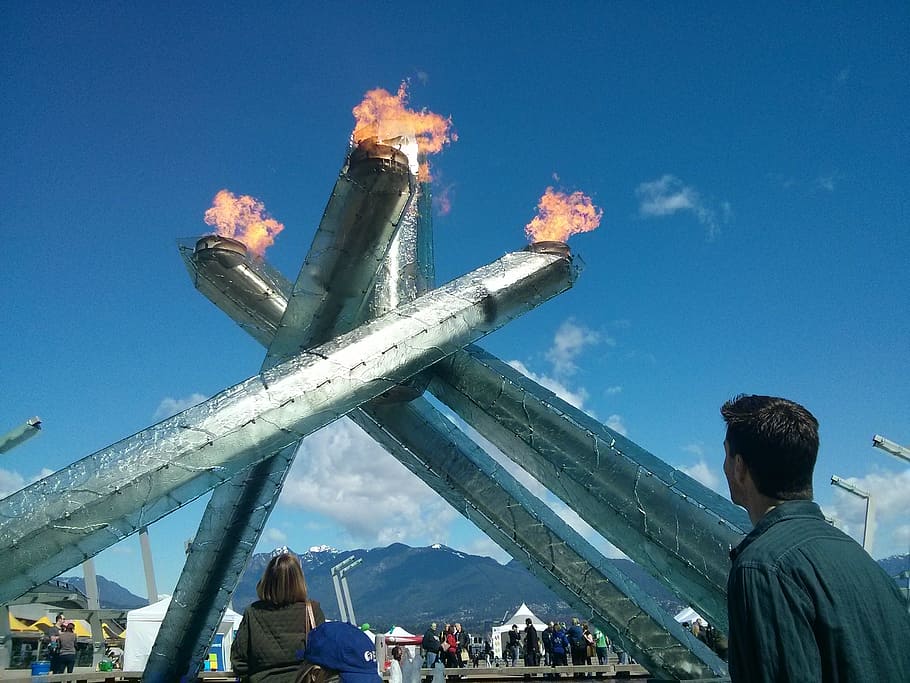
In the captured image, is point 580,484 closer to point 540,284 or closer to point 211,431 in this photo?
point 540,284

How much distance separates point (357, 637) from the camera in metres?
2.99

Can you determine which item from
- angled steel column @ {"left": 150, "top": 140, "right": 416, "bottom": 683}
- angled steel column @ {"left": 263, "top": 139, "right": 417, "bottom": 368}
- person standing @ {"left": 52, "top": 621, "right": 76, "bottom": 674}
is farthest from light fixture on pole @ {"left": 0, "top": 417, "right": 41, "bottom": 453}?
angled steel column @ {"left": 263, "top": 139, "right": 417, "bottom": 368}

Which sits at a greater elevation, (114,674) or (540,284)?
(540,284)

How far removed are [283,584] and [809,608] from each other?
9.46ft

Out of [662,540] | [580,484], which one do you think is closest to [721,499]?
[662,540]

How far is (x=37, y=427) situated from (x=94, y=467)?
55.3ft

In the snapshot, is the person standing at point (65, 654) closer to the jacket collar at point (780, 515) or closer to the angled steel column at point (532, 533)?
the angled steel column at point (532, 533)

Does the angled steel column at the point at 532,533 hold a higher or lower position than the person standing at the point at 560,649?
higher

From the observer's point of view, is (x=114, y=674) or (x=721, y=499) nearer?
(x=721, y=499)

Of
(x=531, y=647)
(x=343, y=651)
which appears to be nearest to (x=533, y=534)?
(x=343, y=651)

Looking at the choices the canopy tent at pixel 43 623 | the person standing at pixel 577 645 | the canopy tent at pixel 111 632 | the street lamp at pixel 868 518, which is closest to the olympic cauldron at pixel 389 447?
the person standing at pixel 577 645

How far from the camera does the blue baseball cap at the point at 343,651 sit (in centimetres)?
289

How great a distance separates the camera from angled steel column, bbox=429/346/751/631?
7.11 meters

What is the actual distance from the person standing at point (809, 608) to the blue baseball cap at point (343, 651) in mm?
1760
